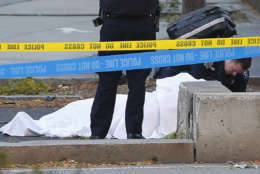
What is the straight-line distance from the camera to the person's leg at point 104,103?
17.4ft

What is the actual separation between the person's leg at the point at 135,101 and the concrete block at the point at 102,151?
1.90 feet

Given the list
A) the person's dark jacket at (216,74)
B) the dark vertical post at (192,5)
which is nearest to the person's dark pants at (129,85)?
the person's dark jacket at (216,74)

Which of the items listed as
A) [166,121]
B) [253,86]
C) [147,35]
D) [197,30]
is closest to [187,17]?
[197,30]

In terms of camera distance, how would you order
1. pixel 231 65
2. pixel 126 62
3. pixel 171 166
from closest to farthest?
pixel 171 166 < pixel 126 62 < pixel 231 65

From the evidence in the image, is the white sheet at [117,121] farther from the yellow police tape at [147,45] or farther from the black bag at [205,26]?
the black bag at [205,26]

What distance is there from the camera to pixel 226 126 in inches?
181

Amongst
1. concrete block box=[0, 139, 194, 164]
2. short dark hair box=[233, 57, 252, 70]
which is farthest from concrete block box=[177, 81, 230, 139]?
short dark hair box=[233, 57, 252, 70]

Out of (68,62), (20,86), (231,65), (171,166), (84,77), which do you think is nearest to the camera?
(171,166)

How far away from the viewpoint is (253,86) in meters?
8.34

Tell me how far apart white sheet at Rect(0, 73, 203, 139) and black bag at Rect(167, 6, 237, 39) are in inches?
42.1

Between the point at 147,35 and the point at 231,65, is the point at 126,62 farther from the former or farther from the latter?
the point at 231,65

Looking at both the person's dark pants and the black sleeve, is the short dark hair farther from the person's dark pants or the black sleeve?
the person's dark pants

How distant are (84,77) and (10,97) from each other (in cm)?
136

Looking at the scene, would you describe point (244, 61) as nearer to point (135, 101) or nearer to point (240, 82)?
point (240, 82)
